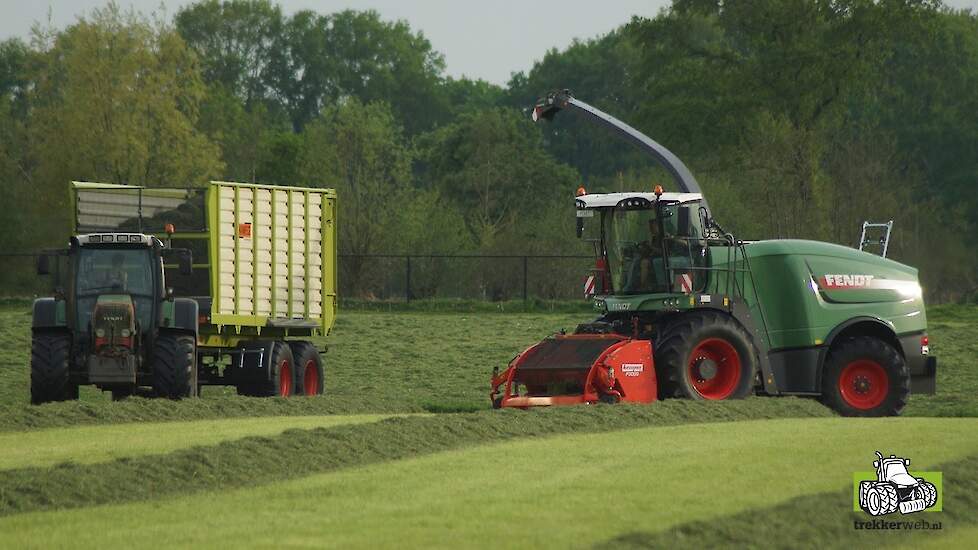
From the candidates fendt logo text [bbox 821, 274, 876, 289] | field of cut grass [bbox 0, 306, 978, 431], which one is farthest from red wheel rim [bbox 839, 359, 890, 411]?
field of cut grass [bbox 0, 306, 978, 431]

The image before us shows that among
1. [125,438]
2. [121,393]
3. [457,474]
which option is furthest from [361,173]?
[457,474]

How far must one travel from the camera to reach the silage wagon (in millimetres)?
22719

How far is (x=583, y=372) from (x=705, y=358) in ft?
6.45

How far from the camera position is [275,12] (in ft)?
379

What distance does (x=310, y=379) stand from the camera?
87.2 feet

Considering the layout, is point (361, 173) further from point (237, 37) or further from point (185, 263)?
point (237, 37)

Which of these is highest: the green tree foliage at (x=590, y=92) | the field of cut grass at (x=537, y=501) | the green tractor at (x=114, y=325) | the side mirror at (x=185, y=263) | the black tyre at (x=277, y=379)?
the green tree foliage at (x=590, y=92)

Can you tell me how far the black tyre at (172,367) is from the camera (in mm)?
22734

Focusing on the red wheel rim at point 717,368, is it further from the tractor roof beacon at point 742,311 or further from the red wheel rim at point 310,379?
the red wheel rim at point 310,379

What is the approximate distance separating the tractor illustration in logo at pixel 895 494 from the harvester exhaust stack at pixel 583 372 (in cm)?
751

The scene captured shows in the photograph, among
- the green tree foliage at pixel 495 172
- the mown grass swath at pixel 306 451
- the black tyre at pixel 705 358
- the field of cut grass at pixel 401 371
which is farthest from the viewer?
the green tree foliage at pixel 495 172

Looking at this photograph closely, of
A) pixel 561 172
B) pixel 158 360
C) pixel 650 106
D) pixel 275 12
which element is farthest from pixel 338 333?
pixel 275 12

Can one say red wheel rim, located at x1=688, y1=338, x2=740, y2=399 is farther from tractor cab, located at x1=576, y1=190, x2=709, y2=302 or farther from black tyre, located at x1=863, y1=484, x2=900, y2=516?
black tyre, located at x1=863, y1=484, x2=900, y2=516

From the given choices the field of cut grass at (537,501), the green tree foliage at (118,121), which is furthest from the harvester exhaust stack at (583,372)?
the green tree foliage at (118,121)
